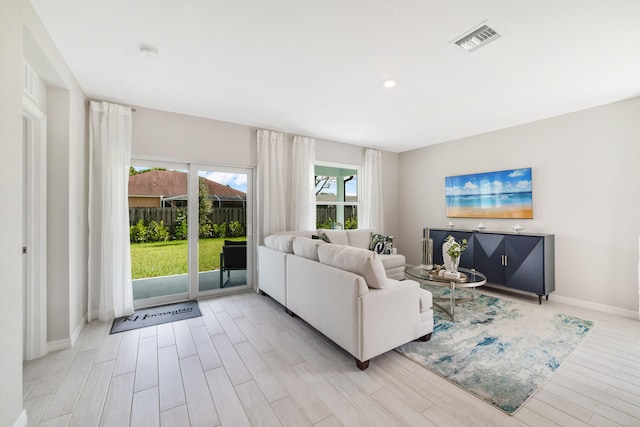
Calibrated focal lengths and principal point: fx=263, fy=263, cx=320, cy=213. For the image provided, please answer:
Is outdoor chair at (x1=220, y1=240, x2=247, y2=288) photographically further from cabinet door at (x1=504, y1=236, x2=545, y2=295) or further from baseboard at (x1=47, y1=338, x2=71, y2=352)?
cabinet door at (x1=504, y1=236, x2=545, y2=295)

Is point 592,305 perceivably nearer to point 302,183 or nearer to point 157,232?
point 302,183

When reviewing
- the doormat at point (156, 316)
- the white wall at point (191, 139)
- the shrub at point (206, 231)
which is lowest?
the doormat at point (156, 316)

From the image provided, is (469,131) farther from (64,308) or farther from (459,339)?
(64,308)

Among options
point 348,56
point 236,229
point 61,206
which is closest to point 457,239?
point 348,56

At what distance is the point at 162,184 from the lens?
364cm

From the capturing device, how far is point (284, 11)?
1.76 metres

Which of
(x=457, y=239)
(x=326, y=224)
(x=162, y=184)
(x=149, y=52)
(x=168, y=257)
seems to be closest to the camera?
(x=149, y=52)

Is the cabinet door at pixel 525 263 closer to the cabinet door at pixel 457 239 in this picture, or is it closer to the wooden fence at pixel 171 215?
the cabinet door at pixel 457 239

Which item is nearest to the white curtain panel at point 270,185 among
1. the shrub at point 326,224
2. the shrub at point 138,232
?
the shrub at point 326,224

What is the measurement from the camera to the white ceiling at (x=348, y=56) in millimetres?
1754

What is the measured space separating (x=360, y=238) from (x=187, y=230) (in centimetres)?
289

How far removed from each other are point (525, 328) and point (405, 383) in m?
1.83

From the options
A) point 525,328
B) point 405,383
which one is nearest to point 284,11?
point 405,383

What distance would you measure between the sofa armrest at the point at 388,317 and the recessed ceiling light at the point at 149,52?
2640mm
